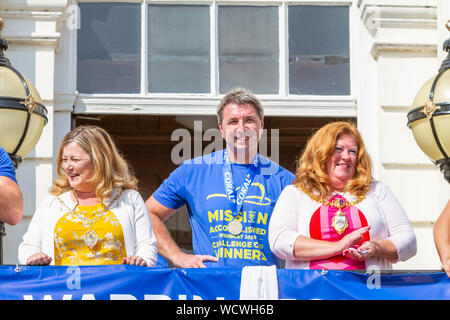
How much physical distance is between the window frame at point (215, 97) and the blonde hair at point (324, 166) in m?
2.12

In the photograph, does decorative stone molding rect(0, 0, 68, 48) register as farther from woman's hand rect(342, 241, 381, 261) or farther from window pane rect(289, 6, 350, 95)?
woman's hand rect(342, 241, 381, 261)

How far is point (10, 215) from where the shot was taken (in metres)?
4.11

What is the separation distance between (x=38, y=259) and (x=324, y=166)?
1.51 metres

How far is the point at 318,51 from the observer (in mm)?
6586

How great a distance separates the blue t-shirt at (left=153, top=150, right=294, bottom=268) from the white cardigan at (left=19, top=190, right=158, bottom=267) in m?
0.41

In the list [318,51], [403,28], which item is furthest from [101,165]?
[403,28]

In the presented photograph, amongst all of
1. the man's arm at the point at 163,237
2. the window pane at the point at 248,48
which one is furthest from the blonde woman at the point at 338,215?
the window pane at the point at 248,48

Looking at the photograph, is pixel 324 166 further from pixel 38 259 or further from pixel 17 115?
pixel 17 115

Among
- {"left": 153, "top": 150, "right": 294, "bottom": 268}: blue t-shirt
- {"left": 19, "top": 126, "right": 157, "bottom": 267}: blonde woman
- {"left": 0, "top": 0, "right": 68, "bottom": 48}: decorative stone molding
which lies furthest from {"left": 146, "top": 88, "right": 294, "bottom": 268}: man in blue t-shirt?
{"left": 0, "top": 0, "right": 68, "bottom": 48}: decorative stone molding

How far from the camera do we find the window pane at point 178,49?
6.51 metres

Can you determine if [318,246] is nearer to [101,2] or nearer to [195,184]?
[195,184]

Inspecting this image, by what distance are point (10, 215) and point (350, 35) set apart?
3485 mm

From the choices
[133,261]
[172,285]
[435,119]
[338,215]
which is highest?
[435,119]

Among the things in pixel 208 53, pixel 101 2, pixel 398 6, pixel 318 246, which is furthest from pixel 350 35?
pixel 318 246
